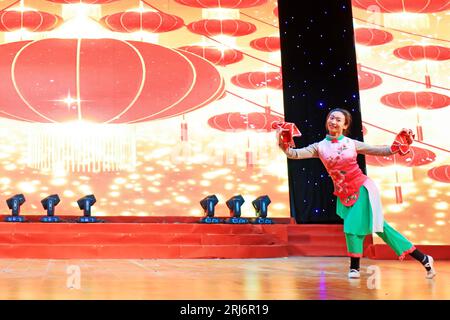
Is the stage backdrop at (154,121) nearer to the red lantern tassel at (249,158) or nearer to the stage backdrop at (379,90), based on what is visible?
the red lantern tassel at (249,158)

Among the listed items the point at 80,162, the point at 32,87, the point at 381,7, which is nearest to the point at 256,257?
the point at 80,162

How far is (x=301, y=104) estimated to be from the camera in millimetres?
6910

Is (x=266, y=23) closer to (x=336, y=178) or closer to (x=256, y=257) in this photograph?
(x=256, y=257)

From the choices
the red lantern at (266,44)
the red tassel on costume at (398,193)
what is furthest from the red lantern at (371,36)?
the red tassel on costume at (398,193)

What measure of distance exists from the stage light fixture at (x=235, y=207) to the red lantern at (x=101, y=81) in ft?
3.61

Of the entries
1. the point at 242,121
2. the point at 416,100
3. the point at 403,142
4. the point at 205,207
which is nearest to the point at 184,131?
the point at 242,121

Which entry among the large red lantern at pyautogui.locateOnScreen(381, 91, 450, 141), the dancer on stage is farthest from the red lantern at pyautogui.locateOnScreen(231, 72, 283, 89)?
the dancer on stage

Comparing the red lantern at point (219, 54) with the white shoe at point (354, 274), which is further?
the red lantern at point (219, 54)

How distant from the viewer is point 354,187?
10.4 feet

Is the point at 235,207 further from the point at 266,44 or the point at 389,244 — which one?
the point at 389,244

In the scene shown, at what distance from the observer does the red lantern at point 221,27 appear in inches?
280

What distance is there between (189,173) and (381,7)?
9.64ft

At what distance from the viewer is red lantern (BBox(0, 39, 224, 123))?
549 centimetres

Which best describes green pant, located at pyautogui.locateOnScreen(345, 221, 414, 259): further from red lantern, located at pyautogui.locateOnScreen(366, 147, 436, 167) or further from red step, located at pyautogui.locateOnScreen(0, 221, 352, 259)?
red lantern, located at pyautogui.locateOnScreen(366, 147, 436, 167)
